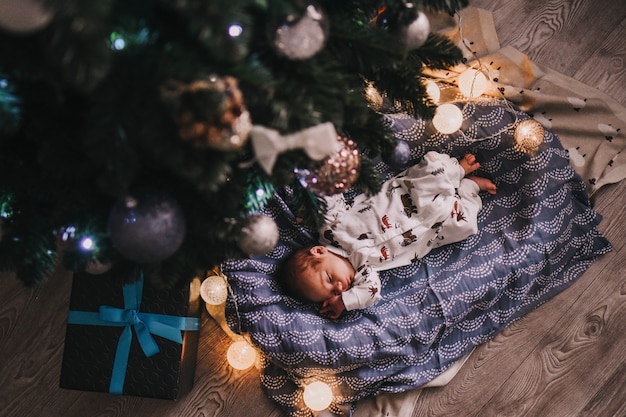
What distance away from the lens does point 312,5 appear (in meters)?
0.61

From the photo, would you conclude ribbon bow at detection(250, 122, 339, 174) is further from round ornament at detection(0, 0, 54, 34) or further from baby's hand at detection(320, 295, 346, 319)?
baby's hand at detection(320, 295, 346, 319)

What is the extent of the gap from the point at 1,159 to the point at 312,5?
465 millimetres

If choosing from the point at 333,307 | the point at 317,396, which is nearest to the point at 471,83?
the point at 333,307

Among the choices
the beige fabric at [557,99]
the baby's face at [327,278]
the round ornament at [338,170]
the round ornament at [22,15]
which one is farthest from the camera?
the beige fabric at [557,99]

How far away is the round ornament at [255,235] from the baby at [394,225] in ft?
2.09

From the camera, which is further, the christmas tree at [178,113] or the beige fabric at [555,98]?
the beige fabric at [555,98]

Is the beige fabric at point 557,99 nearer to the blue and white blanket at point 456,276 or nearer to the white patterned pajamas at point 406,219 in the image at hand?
the blue and white blanket at point 456,276

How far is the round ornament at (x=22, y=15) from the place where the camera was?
1.58 feet

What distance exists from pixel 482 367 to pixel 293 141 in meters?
1.23

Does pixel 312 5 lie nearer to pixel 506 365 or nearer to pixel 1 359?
pixel 506 365

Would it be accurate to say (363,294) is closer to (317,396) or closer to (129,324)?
(317,396)

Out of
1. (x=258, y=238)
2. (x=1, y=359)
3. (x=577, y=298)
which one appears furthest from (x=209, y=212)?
(x=577, y=298)

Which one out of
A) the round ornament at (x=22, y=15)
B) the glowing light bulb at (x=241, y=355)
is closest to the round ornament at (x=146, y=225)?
the round ornament at (x=22, y=15)

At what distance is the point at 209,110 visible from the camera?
0.52 meters
